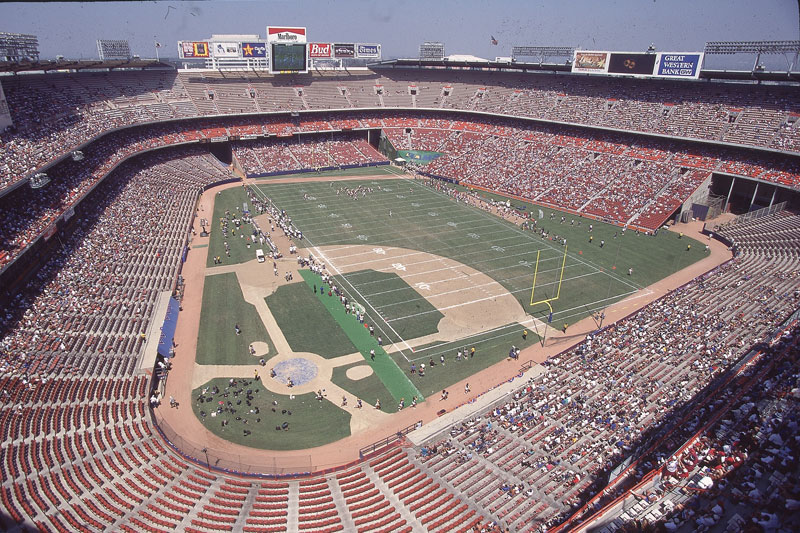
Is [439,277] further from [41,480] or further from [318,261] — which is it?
[41,480]

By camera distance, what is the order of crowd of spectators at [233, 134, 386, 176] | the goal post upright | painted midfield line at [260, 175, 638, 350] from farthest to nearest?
crowd of spectators at [233, 134, 386, 176] < painted midfield line at [260, 175, 638, 350] < the goal post upright

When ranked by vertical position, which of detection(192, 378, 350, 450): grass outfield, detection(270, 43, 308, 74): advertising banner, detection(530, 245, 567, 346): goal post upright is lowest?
detection(192, 378, 350, 450): grass outfield

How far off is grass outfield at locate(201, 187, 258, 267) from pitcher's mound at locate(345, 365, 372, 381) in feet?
55.8

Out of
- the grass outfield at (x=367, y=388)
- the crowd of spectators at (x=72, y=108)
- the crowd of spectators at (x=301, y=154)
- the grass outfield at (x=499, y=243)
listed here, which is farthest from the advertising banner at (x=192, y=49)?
the grass outfield at (x=367, y=388)

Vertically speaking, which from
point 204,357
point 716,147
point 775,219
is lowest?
point 204,357

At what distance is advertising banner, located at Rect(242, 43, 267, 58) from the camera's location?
7338cm

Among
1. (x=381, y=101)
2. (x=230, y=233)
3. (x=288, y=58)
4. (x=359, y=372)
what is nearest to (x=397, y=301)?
(x=359, y=372)

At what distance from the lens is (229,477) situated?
18.7 meters

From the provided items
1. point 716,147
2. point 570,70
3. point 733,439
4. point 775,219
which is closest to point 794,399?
point 733,439

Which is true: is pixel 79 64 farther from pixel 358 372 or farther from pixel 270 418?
pixel 270 418

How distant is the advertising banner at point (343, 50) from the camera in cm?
7944

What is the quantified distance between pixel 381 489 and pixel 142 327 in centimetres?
1693

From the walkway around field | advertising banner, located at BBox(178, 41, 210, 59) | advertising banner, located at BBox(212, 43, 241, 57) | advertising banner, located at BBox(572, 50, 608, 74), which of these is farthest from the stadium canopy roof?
advertising banner, located at BBox(572, 50, 608, 74)

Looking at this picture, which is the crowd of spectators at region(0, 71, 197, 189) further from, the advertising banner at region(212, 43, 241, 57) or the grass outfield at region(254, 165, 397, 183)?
the grass outfield at region(254, 165, 397, 183)
